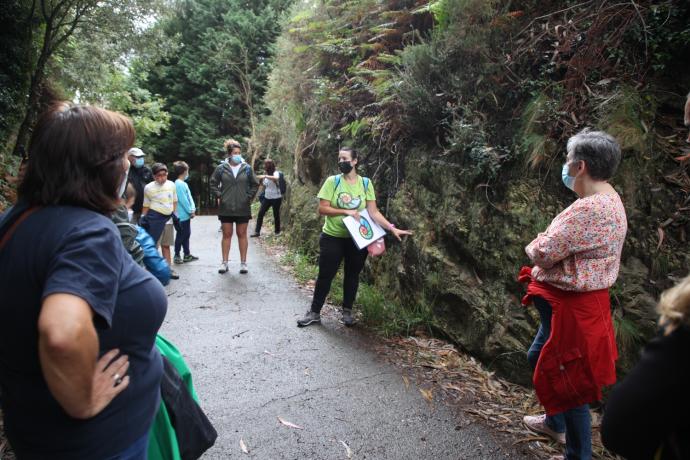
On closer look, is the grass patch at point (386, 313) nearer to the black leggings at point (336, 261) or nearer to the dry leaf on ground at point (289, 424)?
the black leggings at point (336, 261)

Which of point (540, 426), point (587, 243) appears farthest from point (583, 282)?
point (540, 426)

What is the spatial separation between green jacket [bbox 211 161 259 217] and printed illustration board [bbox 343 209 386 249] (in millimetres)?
2899

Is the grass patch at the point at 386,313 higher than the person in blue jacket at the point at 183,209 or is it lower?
lower

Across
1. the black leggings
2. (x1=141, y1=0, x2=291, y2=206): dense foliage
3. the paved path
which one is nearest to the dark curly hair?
the paved path

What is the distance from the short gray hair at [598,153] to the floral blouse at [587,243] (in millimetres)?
157

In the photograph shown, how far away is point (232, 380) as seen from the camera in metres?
3.95

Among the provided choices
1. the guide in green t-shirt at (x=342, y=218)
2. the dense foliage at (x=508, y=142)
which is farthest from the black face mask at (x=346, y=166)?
the dense foliage at (x=508, y=142)

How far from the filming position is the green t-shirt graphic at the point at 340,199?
497cm

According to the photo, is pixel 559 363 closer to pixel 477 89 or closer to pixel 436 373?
pixel 436 373

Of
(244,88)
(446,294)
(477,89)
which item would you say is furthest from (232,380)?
(244,88)

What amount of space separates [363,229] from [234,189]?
3341 mm

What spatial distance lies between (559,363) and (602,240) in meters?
0.82

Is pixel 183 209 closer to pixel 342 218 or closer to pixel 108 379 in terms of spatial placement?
pixel 342 218

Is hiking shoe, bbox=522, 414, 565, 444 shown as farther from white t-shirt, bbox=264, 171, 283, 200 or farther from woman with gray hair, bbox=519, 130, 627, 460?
white t-shirt, bbox=264, 171, 283, 200
